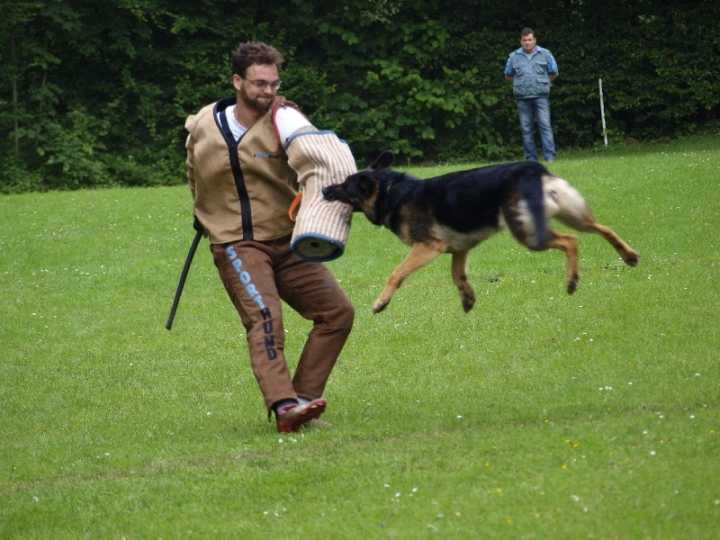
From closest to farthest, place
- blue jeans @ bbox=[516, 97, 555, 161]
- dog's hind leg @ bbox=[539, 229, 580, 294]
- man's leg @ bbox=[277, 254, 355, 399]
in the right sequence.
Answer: dog's hind leg @ bbox=[539, 229, 580, 294], man's leg @ bbox=[277, 254, 355, 399], blue jeans @ bbox=[516, 97, 555, 161]

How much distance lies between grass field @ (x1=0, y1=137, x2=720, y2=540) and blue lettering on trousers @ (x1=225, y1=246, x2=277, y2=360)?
0.59 m

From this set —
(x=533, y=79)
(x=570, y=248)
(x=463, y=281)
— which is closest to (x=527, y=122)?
(x=533, y=79)

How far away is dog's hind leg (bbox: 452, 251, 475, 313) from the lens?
22.6 ft

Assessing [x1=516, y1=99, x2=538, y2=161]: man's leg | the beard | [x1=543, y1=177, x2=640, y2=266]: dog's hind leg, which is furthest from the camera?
[x1=516, y1=99, x2=538, y2=161]: man's leg

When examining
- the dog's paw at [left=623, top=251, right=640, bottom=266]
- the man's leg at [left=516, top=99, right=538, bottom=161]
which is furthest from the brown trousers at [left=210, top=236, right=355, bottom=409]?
→ the man's leg at [left=516, top=99, right=538, bottom=161]

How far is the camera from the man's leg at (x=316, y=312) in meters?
6.88

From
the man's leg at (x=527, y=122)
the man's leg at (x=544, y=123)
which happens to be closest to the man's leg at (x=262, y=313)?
the man's leg at (x=527, y=122)

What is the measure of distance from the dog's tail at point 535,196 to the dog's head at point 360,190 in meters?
0.90

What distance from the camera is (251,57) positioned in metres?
6.43

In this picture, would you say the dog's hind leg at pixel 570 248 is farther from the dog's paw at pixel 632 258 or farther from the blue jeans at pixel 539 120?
the blue jeans at pixel 539 120

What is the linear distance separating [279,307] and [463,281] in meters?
1.19

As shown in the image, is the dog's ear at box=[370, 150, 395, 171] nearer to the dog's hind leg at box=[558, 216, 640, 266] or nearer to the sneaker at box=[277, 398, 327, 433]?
the dog's hind leg at box=[558, 216, 640, 266]

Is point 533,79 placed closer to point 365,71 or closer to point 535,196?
point 365,71

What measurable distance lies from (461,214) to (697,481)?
2.08 metres
